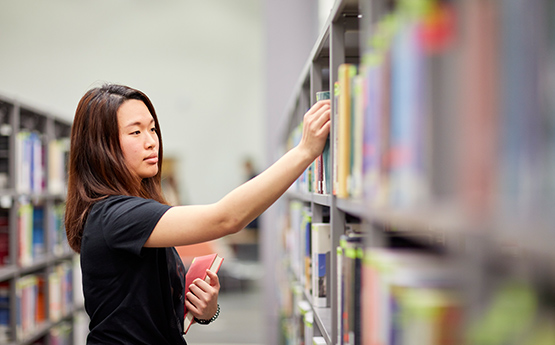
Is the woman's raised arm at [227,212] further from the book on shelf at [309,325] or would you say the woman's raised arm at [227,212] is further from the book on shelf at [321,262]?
the book on shelf at [309,325]

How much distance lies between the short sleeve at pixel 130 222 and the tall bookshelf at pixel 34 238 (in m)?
1.77

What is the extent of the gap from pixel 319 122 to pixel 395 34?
558 millimetres

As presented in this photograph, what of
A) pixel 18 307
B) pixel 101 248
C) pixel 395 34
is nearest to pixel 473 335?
pixel 395 34

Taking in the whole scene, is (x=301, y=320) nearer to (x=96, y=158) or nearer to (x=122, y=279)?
(x=122, y=279)

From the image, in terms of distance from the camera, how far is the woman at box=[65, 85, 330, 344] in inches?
44.0

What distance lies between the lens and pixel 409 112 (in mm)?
583

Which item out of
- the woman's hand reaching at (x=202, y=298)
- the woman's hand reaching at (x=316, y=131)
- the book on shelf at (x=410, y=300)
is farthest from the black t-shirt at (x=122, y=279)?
the book on shelf at (x=410, y=300)

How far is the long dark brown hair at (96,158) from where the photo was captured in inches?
51.4

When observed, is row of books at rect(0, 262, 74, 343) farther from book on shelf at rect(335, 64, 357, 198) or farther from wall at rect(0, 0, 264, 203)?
wall at rect(0, 0, 264, 203)

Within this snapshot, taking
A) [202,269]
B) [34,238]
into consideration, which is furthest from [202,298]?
[34,238]

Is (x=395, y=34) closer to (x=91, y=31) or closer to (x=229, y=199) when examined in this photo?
(x=229, y=199)

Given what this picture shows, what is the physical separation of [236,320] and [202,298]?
3729mm

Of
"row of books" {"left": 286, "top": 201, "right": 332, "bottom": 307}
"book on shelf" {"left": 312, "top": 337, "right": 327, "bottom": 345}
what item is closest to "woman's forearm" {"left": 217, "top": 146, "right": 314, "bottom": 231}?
"row of books" {"left": 286, "top": 201, "right": 332, "bottom": 307}

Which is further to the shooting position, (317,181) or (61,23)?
(61,23)
